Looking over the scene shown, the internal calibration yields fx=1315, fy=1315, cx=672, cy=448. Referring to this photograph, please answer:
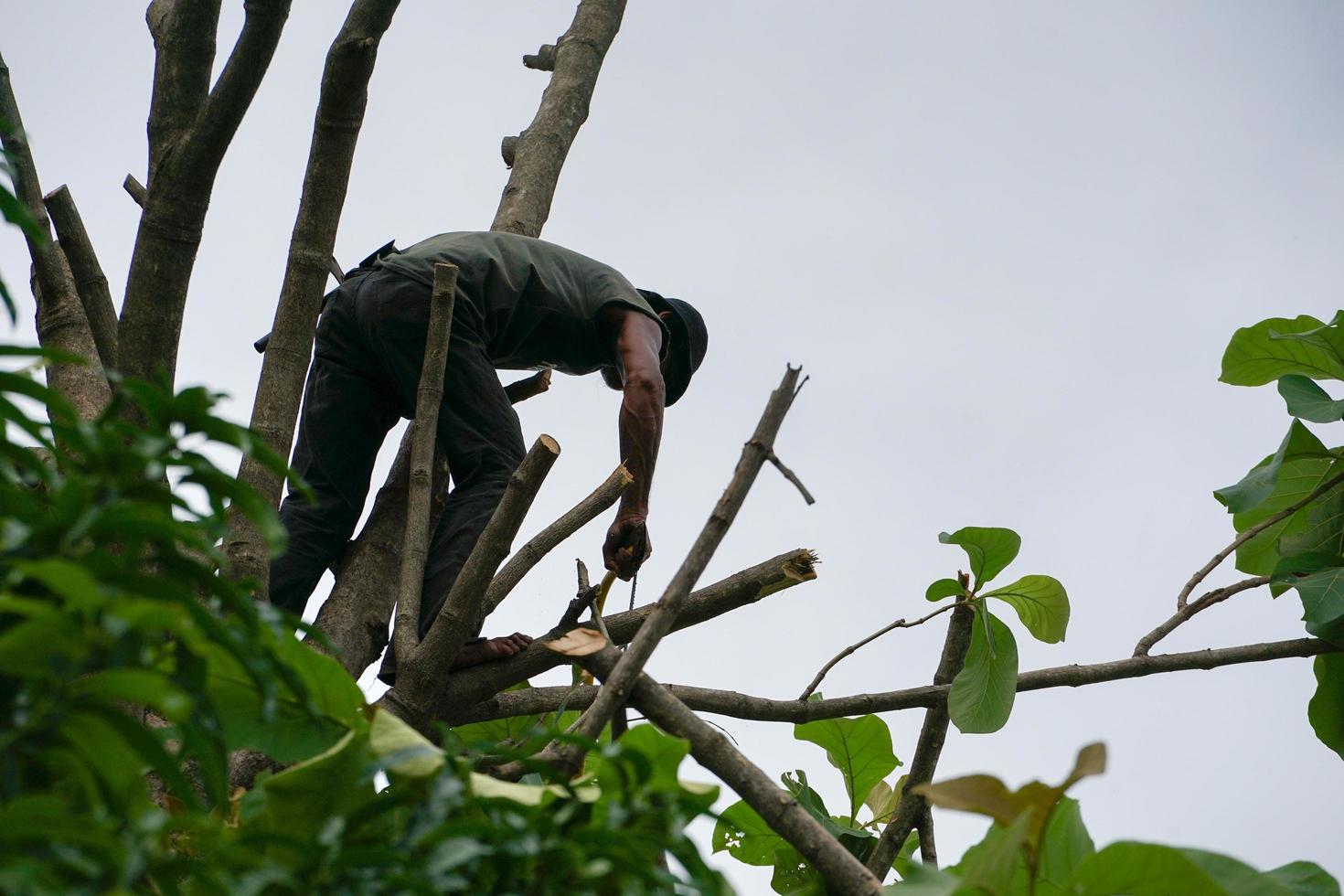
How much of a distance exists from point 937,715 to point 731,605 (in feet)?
1.29

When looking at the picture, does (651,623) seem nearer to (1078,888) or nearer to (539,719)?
(1078,888)

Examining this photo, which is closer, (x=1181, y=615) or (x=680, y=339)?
(x=1181, y=615)

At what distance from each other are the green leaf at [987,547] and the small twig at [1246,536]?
30 cm

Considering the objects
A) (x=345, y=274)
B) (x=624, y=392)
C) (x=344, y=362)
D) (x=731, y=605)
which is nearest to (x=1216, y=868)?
(x=731, y=605)

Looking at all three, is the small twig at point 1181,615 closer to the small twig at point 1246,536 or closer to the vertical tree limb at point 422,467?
the small twig at point 1246,536

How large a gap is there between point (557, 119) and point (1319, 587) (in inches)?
97.9

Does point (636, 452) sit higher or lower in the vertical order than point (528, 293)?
lower

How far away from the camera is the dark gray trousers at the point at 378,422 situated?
8.19ft

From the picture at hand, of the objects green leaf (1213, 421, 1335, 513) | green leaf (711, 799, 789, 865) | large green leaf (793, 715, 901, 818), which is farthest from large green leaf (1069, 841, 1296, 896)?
green leaf (1213, 421, 1335, 513)

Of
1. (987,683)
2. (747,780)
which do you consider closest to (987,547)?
(987,683)

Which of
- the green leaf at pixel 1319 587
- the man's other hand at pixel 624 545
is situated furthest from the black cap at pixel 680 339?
the green leaf at pixel 1319 587

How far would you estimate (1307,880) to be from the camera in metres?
1.30

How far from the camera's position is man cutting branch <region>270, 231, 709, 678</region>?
2.52 meters

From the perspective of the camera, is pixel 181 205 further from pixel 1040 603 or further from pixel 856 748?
pixel 1040 603
